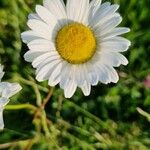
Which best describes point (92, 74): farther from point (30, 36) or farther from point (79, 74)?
point (30, 36)

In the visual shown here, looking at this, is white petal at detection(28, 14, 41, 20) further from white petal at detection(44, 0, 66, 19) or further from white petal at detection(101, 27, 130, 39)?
white petal at detection(101, 27, 130, 39)

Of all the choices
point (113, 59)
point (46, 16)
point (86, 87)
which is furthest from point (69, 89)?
point (46, 16)

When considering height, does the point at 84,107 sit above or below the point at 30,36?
below

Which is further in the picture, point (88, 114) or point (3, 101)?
point (88, 114)

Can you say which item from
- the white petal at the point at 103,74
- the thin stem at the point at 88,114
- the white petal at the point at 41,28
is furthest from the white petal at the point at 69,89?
the thin stem at the point at 88,114

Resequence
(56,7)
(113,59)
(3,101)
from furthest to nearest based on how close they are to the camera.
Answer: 1. (56,7)
2. (113,59)
3. (3,101)

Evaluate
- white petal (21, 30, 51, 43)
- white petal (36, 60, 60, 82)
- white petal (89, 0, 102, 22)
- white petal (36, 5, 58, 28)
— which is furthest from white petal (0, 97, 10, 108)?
white petal (89, 0, 102, 22)

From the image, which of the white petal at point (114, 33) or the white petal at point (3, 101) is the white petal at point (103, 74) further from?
the white petal at point (3, 101)
